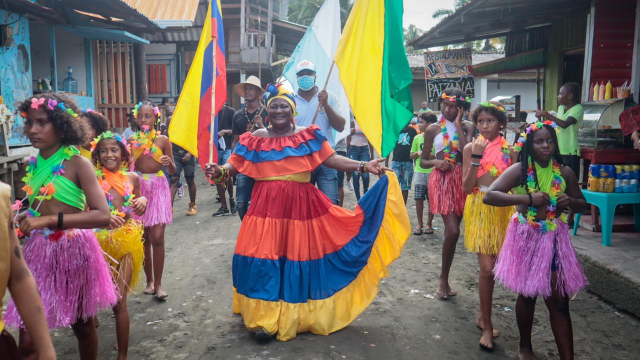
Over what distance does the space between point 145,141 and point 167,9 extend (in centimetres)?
1330

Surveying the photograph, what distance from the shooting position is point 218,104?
501 centimetres

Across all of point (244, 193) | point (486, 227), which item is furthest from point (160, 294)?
point (486, 227)

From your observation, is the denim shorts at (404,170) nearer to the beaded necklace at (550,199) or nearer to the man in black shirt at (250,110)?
the man in black shirt at (250,110)

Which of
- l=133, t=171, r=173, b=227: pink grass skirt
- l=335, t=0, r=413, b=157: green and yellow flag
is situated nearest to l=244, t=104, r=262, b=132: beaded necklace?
l=133, t=171, r=173, b=227: pink grass skirt

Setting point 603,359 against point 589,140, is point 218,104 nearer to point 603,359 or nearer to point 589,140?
point 603,359

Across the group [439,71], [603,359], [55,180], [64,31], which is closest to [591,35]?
[439,71]

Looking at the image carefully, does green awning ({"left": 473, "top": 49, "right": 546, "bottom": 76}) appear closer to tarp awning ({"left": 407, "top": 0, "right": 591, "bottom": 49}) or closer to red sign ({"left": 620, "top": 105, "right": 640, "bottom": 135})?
tarp awning ({"left": 407, "top": 0, "right": 591, "bottom": 49})

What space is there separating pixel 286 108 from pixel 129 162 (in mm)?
1499

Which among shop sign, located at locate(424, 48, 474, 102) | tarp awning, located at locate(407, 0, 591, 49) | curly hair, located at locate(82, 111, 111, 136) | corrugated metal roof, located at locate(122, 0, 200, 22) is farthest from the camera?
corrugated metal roof, located at locate(122, 0, 200, 22)

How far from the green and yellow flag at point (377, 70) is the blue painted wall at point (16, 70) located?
7308 millimetres

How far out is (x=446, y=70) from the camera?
11203 mm

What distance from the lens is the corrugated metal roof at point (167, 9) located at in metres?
17.2

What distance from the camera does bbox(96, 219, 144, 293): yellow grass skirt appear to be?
4.15m

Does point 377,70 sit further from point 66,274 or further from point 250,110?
point 250,110
